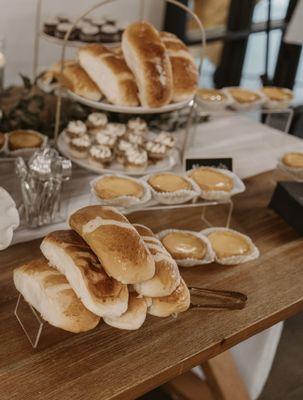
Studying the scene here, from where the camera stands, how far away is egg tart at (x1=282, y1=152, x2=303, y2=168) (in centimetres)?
162

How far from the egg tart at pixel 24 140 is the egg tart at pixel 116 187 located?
0.33 metres

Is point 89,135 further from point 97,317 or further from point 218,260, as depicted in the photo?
point 97,317

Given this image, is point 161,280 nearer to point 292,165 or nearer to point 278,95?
point 292,165

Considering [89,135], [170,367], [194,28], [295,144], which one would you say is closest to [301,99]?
[194,28]

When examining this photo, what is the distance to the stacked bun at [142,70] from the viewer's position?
4.72 feet

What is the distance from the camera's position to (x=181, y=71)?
1.55 metres

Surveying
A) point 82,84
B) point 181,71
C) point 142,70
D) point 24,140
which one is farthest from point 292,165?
point 24,140

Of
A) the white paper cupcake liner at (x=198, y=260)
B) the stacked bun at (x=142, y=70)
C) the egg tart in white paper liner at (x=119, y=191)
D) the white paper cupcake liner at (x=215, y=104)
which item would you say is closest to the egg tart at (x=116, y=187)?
the egg tart in white paper liner at (x=119, y=191)

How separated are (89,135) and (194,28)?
1629 millimetres

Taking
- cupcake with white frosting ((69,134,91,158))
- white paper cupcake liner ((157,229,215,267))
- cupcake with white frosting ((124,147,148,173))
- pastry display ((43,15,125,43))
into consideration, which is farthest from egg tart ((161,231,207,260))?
pastry display ((43,15,125,43))

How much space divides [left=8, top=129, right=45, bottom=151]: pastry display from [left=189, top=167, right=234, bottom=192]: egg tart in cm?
46

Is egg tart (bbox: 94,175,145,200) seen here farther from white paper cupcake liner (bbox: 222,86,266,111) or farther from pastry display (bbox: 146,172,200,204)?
white paper cupcake liner (bbox: 222,86,266,111)

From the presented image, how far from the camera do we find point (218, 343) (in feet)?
3.39

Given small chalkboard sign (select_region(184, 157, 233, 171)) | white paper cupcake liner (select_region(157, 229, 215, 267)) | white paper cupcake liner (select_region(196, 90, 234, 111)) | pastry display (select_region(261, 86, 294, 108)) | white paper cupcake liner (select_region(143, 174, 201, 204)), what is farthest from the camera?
pastry display (select_region(261, 86, 294, 108))
